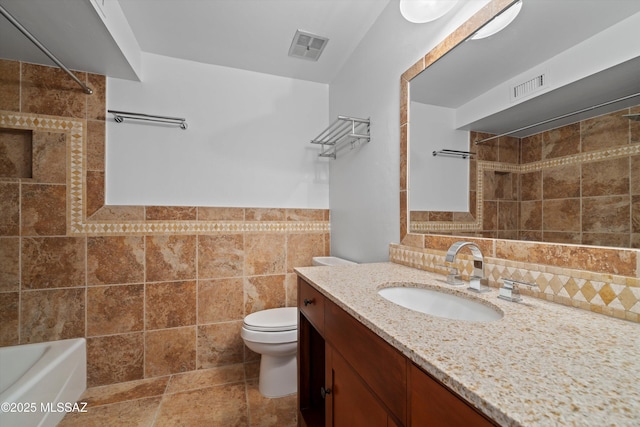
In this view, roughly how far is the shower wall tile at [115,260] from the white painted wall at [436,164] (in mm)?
1872

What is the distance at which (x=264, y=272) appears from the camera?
2156 mm

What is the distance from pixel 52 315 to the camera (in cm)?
173

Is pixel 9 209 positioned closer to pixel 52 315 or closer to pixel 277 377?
pixel 52 315

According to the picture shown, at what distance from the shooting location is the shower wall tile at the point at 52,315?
5.57ft

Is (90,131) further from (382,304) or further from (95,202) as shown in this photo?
(382,304)

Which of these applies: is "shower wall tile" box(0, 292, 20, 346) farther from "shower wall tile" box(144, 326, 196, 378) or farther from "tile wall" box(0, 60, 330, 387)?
"shower wall tile" box(144, 326, 196, 378)

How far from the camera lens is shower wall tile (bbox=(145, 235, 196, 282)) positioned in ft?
6.26

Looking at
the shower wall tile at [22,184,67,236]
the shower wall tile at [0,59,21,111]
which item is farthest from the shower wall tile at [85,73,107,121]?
the shower wall tile at [22,184,67,236]

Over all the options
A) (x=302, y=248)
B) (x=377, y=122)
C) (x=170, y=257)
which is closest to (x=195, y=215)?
(x=170, y=257)

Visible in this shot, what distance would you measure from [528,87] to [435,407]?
0.95 meters

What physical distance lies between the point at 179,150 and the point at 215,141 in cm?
27

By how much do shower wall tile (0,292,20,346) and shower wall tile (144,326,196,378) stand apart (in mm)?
733

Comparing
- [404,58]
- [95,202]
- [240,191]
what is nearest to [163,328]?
[95,202]

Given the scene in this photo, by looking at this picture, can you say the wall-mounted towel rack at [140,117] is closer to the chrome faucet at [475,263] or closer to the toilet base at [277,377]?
the toilet base at [277,377]
